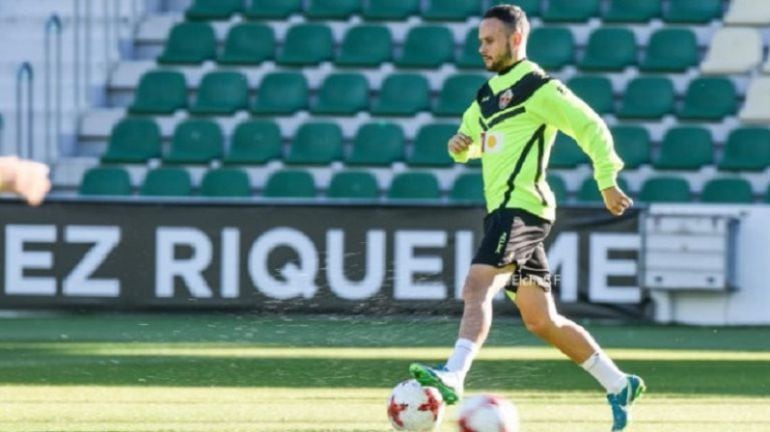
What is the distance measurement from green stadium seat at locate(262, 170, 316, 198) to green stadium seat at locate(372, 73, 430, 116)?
4.64 feet

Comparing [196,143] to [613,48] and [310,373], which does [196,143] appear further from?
[310,373]

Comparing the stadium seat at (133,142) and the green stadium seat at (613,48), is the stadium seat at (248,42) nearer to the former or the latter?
the stadium seat at (133,142)

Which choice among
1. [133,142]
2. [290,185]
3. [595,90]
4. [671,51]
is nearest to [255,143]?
[290,185]

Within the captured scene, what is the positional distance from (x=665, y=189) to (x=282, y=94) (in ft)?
13.7

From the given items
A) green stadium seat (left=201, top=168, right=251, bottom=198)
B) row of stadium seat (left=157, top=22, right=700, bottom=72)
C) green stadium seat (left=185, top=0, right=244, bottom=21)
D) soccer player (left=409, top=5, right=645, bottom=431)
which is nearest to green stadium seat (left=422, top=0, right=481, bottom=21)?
row of stadium seat (left=157, top=22, right=700, bottom=72)

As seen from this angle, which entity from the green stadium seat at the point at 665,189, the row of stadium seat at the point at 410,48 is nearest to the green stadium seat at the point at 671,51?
the row of stadium seat at the point at 410,48

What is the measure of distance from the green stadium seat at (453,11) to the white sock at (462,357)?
12.5 metres

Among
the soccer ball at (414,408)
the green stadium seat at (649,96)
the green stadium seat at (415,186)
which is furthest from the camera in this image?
the green stadium seat at (649,96)

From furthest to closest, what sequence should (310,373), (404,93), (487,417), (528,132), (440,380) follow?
(404,93), (310,373), (528,132), (440,380), (487,417)

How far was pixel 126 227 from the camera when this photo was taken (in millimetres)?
16047

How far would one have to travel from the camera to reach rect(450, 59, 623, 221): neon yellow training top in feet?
26.2

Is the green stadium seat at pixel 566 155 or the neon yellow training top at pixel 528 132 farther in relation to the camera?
the green stadium seat at pixel 566 155

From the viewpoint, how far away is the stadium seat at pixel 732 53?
19.5 m

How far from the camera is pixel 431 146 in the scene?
1866 centimetres
